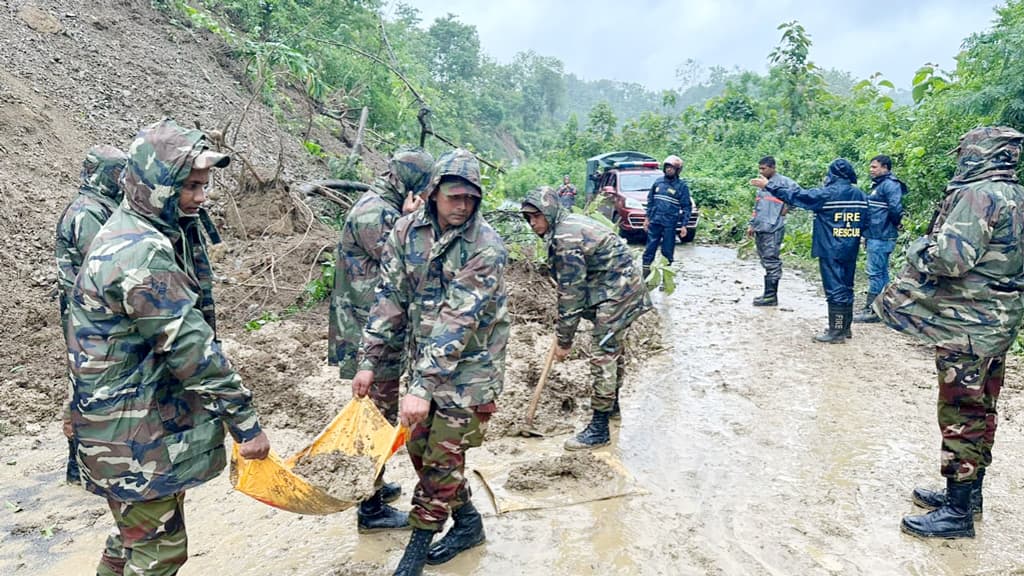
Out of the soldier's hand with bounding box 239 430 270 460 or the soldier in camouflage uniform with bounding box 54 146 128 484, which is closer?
the soldier's hand with bounding box 239 430 270 460

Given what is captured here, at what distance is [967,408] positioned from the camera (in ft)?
11.7

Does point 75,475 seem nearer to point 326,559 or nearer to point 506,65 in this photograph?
point 326,559

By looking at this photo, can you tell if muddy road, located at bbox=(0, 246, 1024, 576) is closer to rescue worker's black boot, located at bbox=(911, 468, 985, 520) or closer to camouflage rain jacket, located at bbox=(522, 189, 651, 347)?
rescue worker's black boot, located at bbox=(911, 468, 985, 520)

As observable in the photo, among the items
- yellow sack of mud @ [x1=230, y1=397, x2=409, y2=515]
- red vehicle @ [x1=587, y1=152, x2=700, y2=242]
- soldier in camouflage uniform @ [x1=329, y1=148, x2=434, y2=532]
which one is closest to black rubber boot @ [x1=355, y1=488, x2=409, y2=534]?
soldier in camouflage uniform @ [x1=329, y1=148, x2=434, y2=532]

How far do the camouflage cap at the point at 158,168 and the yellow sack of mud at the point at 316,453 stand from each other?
1.01 meters

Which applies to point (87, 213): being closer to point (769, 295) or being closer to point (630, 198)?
point (769, 295)

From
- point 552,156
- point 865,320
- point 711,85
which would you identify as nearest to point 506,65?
point 552,156

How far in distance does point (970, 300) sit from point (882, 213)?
4372 millimetres

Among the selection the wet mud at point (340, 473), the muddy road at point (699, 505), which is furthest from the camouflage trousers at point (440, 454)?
the muddy road at point (699, 505)

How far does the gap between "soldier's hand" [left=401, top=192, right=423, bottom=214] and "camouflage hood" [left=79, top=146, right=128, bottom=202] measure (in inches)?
58.1

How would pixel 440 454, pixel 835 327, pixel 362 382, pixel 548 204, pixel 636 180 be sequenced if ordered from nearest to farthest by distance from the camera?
pixel 440 454 → pixel 362 382 → pixel 548 204 → pixel 835 327 → pixel 636 180

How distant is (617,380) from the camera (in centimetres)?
501

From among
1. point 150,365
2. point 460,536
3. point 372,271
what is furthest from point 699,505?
point 150,365

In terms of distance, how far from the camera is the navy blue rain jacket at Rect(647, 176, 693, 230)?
30.9 feet
